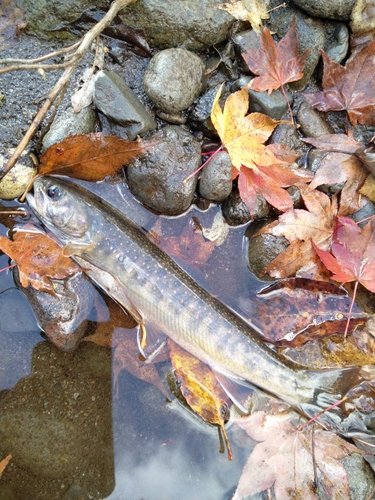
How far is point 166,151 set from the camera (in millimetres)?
3172

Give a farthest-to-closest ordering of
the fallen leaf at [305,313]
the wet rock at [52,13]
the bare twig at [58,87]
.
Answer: the fallen leaf at [305,313] < the wet rock at [52,13] < the bare twig at [58,87]

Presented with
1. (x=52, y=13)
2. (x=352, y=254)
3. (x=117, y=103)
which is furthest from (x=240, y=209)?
(x=52, y=13)

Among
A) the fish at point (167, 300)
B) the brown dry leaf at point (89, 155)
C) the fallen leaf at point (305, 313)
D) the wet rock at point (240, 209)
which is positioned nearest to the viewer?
the brown dry leaf at point (89, 155)

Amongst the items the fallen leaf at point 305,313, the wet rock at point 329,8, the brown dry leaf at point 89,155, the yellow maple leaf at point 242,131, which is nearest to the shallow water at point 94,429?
the brown dry leaf at point 89,155

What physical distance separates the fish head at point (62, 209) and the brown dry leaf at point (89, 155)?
13 cm

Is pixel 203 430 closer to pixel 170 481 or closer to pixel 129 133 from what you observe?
pixel 170 481

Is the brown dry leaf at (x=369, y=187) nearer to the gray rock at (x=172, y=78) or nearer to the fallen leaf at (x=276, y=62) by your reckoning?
the fallen leaf at (x=276, y=62)

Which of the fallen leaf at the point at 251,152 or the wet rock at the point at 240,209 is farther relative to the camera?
the wet rock at the point at 240,209

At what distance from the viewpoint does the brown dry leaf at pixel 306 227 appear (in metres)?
3.23

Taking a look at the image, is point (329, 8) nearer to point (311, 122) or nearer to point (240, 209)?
point (311, 122)

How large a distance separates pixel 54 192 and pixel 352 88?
2545 mm

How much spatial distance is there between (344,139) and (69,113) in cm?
224

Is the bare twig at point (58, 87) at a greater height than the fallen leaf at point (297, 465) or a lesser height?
greater

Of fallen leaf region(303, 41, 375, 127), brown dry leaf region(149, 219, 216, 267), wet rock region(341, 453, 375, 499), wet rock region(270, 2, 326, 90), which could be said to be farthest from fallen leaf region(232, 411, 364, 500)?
wet rock region(270, 2, 326, 90)
